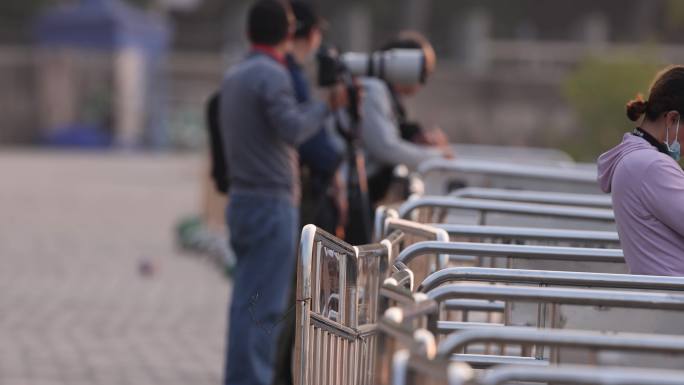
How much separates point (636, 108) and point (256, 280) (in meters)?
2.27

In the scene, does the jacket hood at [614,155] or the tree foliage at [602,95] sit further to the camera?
the tree foliage at [602,95]

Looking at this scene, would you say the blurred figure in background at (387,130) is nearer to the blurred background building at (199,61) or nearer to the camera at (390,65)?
the camera at (390,65)

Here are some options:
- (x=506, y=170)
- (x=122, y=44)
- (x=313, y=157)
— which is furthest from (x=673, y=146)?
(x=122, y=44)

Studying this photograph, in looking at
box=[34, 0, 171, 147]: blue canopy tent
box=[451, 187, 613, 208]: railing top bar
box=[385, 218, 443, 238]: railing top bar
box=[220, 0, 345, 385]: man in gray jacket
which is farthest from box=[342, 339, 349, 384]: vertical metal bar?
box=[34, 0, 171, 147]: blue canopy tent

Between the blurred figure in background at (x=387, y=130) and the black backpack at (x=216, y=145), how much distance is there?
0.95m

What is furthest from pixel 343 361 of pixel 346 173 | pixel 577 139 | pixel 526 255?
pixel 577 139

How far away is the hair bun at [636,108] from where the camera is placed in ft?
14.6

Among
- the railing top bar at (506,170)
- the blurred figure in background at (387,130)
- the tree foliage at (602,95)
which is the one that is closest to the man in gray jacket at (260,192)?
the blurred figure in background at (387,130)

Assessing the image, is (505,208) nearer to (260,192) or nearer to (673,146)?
(260,192)

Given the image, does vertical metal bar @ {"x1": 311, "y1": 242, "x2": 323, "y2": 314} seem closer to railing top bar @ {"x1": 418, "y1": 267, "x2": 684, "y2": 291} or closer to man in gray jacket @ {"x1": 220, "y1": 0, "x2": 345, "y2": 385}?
railing top bar @ {"x1": 418, "y1": 267, "x2": 684, "y2": 291}

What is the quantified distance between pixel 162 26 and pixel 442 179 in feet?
126

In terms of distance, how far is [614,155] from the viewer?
14.4 ft

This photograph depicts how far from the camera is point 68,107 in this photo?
43.1m

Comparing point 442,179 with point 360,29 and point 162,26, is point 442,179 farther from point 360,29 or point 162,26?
point 360,29
